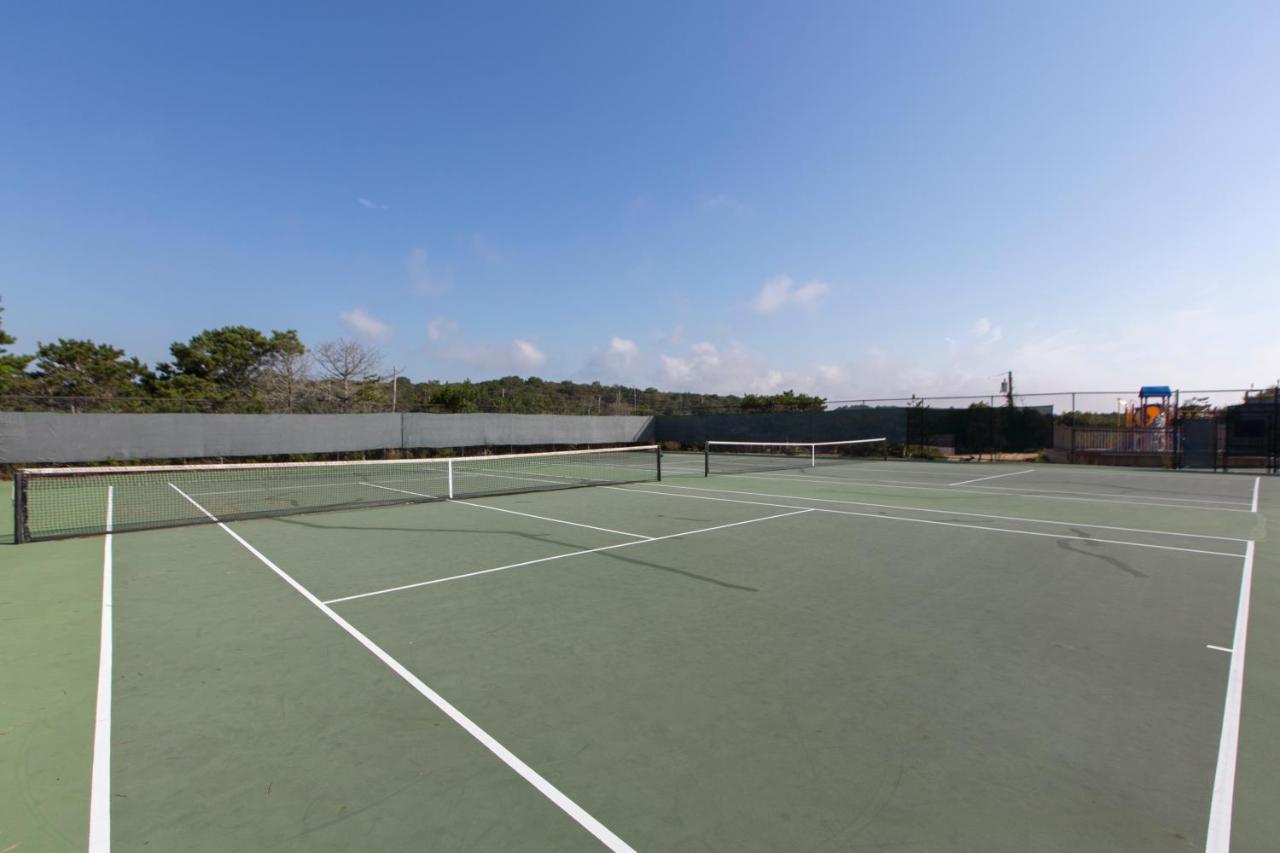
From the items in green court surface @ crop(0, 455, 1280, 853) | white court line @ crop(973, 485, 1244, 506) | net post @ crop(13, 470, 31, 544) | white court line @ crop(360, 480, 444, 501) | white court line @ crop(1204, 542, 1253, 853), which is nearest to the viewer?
white court line @ crop(1204, 542, 1253, 853)

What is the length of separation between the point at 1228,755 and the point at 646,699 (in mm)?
2804

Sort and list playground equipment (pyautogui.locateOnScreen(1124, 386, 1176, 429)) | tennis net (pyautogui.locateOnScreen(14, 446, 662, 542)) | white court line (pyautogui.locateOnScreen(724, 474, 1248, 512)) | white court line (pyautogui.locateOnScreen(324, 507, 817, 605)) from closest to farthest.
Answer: white court line (pyautogui.locateOnScreen(324, 507, 817, 605)) < tennis net (pyautogui.locateOnScreen(14, 446, 662, 542)) < white court line (pyautogui.locateOnScreen(724, 474, 1248, 512)) < playground equipment (pyautogui.locateOnScreen(1124, 386, 1176, 429))

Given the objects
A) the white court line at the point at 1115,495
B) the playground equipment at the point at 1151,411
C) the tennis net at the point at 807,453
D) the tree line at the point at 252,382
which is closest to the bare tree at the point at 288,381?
the tree line at the point at 252,382

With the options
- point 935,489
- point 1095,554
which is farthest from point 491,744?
point 935,489

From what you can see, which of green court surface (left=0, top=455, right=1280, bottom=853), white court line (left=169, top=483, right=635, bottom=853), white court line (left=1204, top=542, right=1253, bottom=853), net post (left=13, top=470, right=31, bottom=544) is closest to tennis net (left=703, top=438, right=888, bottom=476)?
green court surface (left=0, top=455, right=1280, bottom=853)

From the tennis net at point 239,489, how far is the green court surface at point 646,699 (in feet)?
8.02

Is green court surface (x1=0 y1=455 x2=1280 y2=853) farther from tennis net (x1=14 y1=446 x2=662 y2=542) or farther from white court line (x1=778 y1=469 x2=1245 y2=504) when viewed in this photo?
white court line (x1=778 y1=469 x2=1245 y2=504)

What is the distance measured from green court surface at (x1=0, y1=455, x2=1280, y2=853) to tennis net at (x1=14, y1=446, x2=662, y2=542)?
2.44 metres

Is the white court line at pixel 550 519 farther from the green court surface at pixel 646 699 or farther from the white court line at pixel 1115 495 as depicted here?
the white court line at pixel 1115 495

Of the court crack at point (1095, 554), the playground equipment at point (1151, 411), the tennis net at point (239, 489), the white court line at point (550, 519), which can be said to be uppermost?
the playground equipment at point (1151, 411)

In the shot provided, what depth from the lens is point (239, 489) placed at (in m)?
14.4

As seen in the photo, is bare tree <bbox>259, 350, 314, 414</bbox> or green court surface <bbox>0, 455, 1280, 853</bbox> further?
bare tree <bbox>259, 350, 314, 414</bbox>

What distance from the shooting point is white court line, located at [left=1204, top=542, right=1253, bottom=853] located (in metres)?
2.13

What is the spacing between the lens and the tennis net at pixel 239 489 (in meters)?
9.20
